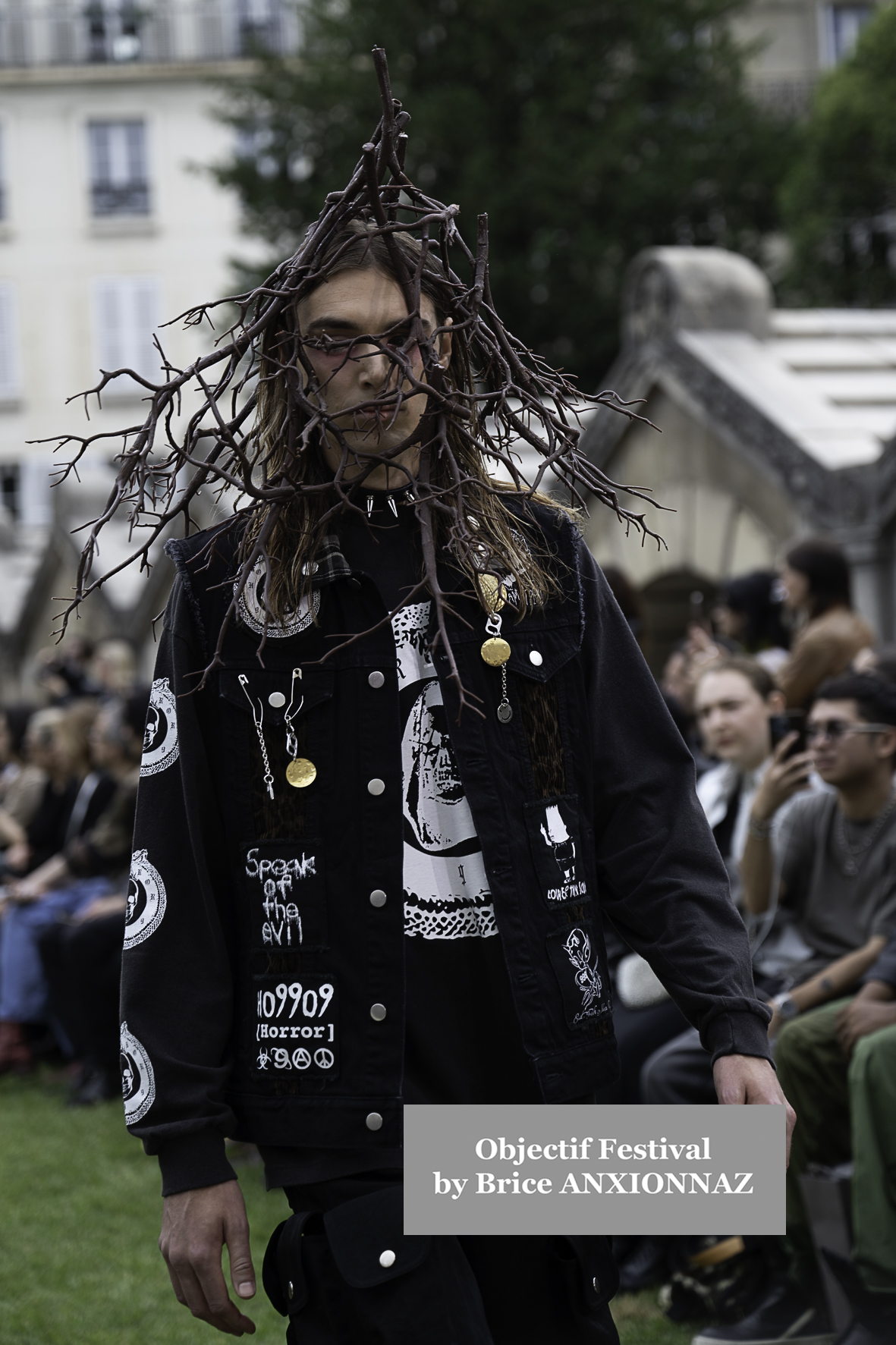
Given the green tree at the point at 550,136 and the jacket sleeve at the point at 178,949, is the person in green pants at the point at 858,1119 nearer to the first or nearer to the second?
the jacket sleeve at the point at 178,949

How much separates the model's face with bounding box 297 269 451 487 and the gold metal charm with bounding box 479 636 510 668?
29 centimetres

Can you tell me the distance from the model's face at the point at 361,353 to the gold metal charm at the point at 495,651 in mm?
288

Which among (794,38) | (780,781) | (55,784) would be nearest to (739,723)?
(780,781)

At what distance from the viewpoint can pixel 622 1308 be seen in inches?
181

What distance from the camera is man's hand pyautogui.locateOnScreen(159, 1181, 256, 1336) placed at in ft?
7.18

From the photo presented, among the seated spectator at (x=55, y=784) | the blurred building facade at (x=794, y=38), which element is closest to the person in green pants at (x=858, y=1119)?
the seated spectator at (x=55, y=784)

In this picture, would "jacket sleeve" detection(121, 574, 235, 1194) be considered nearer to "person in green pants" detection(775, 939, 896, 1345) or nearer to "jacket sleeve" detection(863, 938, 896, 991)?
"person in green pants" detection(775, 939, 896, 1345)

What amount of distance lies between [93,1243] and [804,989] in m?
2.66

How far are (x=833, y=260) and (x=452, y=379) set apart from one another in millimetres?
21533

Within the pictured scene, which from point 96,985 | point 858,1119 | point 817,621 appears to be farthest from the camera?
point 96,985

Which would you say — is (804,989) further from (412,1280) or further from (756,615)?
(756,615)

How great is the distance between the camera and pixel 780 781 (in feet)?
15.8

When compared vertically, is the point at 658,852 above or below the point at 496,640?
below

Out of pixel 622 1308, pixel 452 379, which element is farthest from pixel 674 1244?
pixel 452 379
